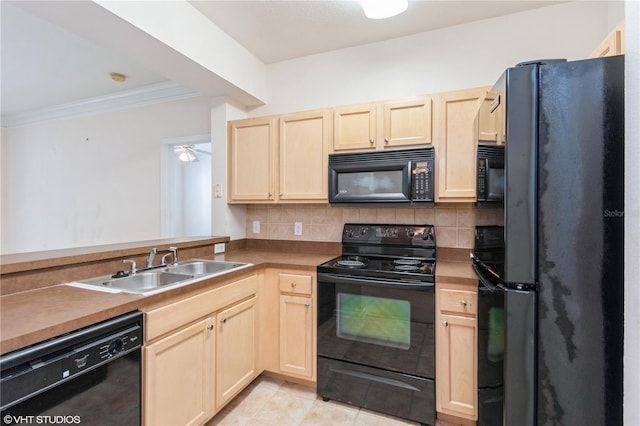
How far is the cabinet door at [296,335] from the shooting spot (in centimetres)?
206

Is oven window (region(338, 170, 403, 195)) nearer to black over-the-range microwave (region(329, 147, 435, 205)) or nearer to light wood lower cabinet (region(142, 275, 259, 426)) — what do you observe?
black over-the-range microwave (region(329, 147, 435, 205))

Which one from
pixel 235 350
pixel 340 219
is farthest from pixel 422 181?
pixel 235 350

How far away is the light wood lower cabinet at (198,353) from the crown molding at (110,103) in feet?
8.03

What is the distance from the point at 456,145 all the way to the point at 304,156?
44.3 inches

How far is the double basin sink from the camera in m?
1.46

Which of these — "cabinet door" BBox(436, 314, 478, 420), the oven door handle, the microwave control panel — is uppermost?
the microwave control panel

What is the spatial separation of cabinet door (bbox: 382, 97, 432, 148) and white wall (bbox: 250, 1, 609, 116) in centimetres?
32

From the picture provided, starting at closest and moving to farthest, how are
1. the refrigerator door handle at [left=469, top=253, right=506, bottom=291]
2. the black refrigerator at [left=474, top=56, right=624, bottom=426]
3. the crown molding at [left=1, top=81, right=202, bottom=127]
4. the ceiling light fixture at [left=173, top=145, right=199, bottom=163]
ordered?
the black refrigerator at [left=474, top=56, right=624, bottom=426] → the refrigerator door handle at [left=469, top=253, right=506, bottom=291] → the crown molding at [left=1, top=81, right=202, bottom=127] → the ceiling light fixture at [left=173, top=145, right=199, bottom=163]

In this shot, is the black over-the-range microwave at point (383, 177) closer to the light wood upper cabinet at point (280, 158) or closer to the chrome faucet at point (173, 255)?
the light wood upper cabinet at point (280, 158)

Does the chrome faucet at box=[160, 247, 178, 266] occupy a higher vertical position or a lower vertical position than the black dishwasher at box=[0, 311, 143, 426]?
higher

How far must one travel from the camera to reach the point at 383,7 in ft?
5.57

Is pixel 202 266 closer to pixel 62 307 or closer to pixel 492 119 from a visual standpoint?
pixel 62 307

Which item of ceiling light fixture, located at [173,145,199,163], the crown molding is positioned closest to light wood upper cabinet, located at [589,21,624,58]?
the crown molding

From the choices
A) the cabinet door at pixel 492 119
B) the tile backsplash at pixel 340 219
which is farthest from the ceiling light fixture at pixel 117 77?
the cabinet door at pixel 492 119
